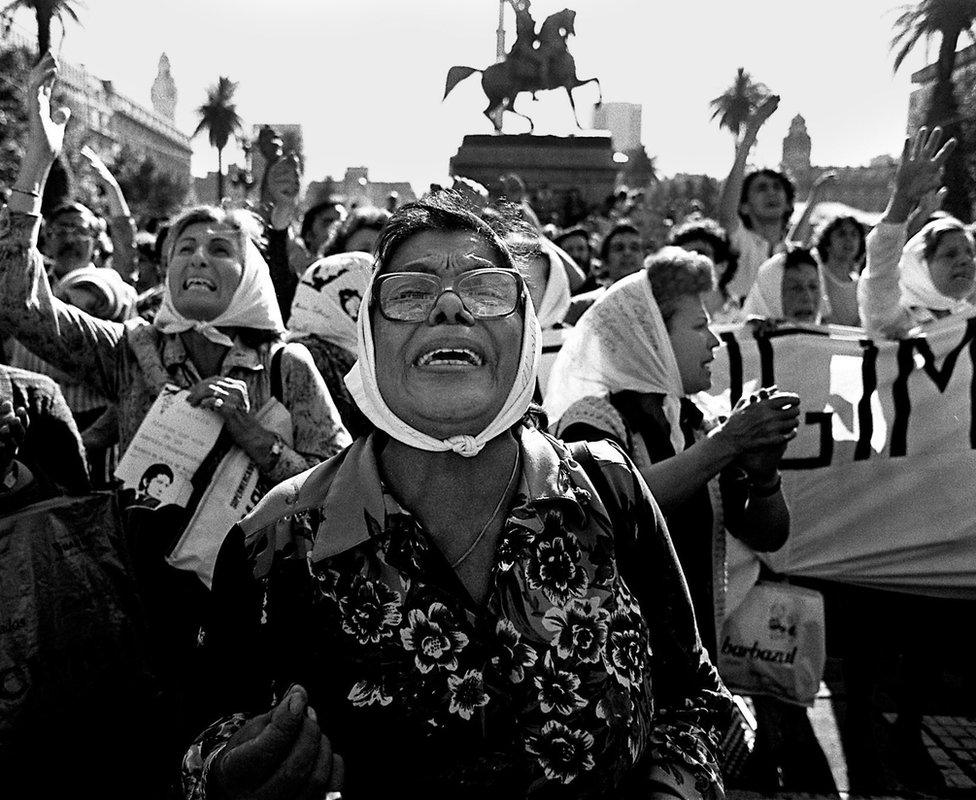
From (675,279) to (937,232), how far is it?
236 centimetres

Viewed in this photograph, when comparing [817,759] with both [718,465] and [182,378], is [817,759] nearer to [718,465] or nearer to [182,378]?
[718,465]

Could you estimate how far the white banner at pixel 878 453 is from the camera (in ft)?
12.1

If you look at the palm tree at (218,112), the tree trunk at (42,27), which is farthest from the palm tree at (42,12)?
the palm tree at (218,112)

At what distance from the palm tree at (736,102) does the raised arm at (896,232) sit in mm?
61030

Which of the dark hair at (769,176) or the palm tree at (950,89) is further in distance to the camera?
the palm tree at (950,89)

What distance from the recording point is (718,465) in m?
2.56

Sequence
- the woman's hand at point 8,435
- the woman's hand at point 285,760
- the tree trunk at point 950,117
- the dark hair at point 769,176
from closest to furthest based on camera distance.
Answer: the woman's hand at point 285,760 → the woman's hand at point 8,435 → the dark hair at point 769,176 → the tree trunk at point 950,117

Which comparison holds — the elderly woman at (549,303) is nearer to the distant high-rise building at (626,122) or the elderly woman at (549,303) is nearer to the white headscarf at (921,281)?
the white headscarf at (921,281)

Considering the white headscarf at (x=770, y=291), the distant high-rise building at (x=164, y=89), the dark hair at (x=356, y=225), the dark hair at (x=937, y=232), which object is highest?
the distant high-rise building at (x=164, y=89)

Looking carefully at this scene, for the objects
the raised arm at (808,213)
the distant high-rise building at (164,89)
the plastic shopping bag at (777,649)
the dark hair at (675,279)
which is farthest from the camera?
the distant high-rise building at (164,89)

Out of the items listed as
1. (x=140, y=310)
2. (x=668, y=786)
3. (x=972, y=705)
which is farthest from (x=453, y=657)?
(x=140, y=310)

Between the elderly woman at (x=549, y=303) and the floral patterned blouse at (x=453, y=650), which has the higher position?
the elderly woman at (x=549, y=303)

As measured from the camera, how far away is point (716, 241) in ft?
19.2

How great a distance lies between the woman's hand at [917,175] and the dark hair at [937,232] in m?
0.71
